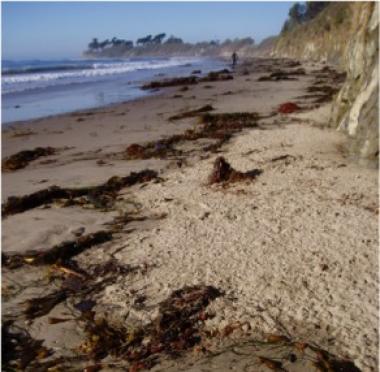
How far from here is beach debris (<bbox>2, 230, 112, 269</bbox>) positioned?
4910 mm

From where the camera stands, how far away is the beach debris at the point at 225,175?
6.96 metres

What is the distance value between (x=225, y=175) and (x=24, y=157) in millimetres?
4835

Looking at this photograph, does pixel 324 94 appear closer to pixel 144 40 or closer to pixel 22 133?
pixel 22 133

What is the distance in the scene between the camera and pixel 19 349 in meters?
3.57

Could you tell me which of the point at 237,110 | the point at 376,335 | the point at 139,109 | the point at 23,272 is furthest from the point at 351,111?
the point at 139,109

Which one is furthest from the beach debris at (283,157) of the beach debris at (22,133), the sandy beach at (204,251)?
the beach debris at (22,133)

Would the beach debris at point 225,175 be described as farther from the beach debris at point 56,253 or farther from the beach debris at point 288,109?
the beach debris at point 288,109

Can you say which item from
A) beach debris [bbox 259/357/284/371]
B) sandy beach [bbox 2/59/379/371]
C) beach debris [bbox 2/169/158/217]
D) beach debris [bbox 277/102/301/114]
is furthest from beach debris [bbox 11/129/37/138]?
beach debris [bbox 259/357/284/371]

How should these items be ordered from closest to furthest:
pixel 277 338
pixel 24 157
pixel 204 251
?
pixel 277 338 → pixel 204 251 → pixel 24 157

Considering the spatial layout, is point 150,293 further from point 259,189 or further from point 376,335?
point 259,189

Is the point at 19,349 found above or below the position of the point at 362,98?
below

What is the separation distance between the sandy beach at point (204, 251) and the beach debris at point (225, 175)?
57 mm

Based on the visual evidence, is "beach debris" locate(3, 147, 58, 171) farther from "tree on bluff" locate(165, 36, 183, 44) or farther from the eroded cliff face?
"tree on bluff" locate(165, 36, 183, 44)

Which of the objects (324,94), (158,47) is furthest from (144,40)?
(324,94)
